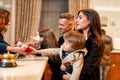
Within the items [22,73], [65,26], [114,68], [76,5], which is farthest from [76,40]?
[76,5]

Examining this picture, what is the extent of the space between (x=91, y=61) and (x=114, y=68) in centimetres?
357

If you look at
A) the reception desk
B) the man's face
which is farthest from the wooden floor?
the reception desk

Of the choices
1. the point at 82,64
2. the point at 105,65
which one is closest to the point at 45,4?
the point at 105,65

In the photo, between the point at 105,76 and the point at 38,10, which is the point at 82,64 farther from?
the point at 38,10

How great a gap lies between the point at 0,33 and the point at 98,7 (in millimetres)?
3777

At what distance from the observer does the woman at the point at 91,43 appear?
2.14 meters

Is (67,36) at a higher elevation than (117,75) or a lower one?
higher

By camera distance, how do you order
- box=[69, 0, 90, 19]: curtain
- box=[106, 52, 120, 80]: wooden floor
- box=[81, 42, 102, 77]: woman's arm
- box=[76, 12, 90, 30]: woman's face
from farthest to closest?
box=[69, 0, 90, 19]: curtain → box=[106, 52, 120, 80]: wooden floor → box=[76, 12, 90, 30]: woman's face → box=[81, 42, 102, 77]: woman's arm

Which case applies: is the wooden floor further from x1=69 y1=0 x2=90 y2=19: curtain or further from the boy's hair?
the boy's hair

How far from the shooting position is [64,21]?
3.06m

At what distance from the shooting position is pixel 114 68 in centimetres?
557

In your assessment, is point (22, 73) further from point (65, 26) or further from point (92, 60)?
point (65, 26)

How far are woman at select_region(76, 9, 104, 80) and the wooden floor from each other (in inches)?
131

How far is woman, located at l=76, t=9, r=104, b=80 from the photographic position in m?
2.14
